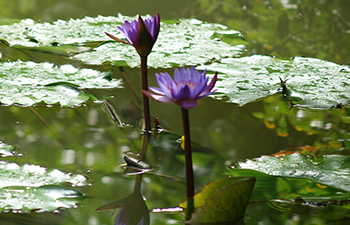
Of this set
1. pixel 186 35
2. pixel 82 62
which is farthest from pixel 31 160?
pixel 186 35

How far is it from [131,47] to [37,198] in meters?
1.12

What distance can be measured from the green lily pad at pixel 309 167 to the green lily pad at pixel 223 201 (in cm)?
20

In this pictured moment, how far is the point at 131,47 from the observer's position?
1748mm

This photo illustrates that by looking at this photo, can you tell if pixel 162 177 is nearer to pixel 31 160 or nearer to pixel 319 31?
pixel 31 160

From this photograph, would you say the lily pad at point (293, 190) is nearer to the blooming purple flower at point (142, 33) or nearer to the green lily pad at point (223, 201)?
the green lily pad at point (223, 201)

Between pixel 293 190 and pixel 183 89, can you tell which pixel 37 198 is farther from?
pixel 293 190

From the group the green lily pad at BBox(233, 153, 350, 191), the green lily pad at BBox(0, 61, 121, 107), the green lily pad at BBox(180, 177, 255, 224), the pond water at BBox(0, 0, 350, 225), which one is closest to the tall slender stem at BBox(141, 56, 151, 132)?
the pond water at BBox(0, 0, 350, 225)

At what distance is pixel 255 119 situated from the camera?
1271 mm

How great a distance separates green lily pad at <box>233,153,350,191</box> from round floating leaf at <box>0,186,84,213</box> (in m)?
0.43

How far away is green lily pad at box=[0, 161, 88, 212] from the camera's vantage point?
735 mm

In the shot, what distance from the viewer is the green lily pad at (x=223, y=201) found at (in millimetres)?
704

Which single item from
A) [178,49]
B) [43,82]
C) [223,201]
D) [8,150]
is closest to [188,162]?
[223,201]

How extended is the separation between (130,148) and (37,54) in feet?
3.17

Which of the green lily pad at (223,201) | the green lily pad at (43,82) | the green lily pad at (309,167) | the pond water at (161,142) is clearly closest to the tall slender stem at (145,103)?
the pond water at (161,142)
